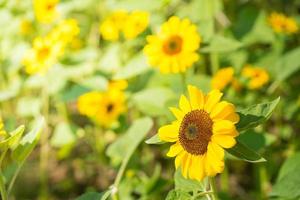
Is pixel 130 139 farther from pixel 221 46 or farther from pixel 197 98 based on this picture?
pixel 197 98

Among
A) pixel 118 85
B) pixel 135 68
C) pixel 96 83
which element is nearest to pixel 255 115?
pixel 135 68

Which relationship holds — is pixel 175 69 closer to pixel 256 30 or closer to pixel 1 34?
pixel 256 30

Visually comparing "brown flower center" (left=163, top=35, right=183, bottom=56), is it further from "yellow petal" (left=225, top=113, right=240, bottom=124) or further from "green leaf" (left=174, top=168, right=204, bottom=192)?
"yellow petal" (left=225, top=113, right=240, bottom=124)

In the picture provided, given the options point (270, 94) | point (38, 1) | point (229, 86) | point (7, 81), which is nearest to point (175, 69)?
point (229, 86)

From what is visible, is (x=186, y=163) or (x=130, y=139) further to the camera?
(x=130, y=139)

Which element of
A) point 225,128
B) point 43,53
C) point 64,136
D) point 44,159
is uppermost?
point 225,128

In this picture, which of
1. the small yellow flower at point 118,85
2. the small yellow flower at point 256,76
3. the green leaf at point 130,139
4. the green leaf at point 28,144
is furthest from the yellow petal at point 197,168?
the small yellow flower at point 118,85
